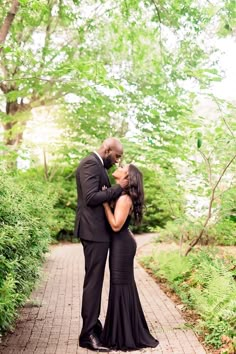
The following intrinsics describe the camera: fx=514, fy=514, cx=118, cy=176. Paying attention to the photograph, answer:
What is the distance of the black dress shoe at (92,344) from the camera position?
5.70m

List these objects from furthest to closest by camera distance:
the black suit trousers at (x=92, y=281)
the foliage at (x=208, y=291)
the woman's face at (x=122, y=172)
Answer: the foliage at (x=208, y=291) → the woman's face at (x=122, y=172) → the black suit trousers at (x=92, y=281)

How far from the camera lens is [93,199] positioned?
560 cm

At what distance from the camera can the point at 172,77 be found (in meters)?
15.1

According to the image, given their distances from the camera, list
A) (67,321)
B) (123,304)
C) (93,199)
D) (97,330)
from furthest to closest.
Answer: (67,321), (97,330), (123,304), (93,199)

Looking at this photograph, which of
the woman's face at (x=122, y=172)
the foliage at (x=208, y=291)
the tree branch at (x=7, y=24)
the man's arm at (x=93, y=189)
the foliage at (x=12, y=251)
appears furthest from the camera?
the tree branch at (x=7, y=24)

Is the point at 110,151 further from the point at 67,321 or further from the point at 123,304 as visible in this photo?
the point at 67,321

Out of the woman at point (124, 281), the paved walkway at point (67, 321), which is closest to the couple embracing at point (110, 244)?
the woman at point (124, 281)

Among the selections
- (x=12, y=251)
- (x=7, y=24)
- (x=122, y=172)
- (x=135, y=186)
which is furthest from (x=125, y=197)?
(x=7, y=24)

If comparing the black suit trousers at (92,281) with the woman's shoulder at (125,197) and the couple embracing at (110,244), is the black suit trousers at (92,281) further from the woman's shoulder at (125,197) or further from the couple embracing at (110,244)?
the woman's shoulder at (125,197)

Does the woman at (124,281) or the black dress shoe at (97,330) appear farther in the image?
the black dress shoe at (97,330)

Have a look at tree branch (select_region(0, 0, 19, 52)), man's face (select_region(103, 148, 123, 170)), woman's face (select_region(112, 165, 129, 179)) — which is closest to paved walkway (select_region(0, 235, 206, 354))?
woman's face (select_region(112, 165, 129, 179))

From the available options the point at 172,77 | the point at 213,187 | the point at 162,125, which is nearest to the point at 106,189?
the point at 213,187

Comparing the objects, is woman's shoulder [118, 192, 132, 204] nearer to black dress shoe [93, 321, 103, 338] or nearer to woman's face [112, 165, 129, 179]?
woman's face [112, 165, 129, 179]

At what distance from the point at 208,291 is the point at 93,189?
2673mm
